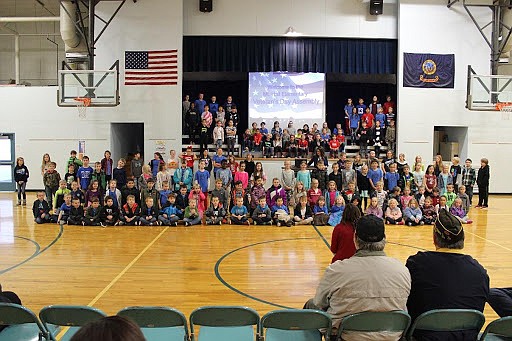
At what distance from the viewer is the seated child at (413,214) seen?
1222cm

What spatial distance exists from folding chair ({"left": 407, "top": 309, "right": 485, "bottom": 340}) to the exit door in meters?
17.8

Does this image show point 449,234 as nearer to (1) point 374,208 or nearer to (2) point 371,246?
(2) point 371,246

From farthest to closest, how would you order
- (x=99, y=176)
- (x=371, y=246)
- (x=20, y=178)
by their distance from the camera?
(x=20, y=178) < (x=99, y=176) < (x=371, y=246)

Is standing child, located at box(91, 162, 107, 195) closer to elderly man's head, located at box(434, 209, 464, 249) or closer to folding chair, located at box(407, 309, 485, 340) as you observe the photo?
elderly man's head, located at box(434, 209, 464, 249)

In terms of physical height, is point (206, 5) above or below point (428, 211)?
above

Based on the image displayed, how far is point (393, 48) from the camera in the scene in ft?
59.7

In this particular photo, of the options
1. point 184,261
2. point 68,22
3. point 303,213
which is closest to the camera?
point 184,261

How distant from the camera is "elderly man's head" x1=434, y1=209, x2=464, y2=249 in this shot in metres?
3.62

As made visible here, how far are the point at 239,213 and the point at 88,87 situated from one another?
21.2 ft

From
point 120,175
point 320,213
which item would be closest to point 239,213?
point 320,213

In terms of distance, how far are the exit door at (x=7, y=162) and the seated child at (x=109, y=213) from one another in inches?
321

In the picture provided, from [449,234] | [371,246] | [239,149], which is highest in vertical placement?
[239,149]

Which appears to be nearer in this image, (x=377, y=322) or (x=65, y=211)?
(x=377, y=322)

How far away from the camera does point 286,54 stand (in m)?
18.1
